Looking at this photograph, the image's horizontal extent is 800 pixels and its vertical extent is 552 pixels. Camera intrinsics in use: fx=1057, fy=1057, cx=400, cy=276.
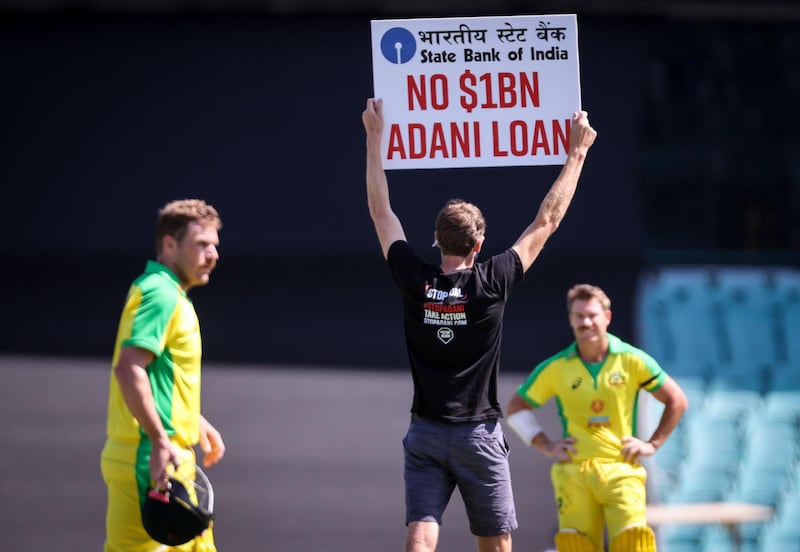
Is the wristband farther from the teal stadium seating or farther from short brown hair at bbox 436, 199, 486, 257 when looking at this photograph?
the teal stadium seating

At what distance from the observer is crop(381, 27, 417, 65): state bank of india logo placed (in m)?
3.71

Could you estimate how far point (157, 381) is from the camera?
319 centimetres

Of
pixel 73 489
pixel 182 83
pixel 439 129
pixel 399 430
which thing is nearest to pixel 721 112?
pixel 399 430

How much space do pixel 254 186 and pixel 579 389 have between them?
10.4 ft

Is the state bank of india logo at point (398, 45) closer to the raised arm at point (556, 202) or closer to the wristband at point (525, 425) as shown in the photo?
the raised arm at point (556, 202)

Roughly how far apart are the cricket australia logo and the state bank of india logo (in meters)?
1.00

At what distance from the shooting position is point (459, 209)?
11.2 ft

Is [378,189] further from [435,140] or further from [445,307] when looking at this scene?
[445,307]

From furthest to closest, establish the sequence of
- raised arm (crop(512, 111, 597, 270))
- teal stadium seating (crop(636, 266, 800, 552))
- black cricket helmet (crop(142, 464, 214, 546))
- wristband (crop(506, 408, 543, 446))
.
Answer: teal stadium seating (crop(636, 266, 800, 552))
wristband (crop(506, 408, 543, 446))
raised arm (crop(512, 111, 597, 270))
black cricket helmet (crop(142, 464, 214, 546))

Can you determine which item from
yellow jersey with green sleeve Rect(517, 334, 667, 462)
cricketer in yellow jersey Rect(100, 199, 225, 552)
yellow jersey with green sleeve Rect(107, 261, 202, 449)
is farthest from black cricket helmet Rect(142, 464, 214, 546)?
yellow jersey with green sleeve Rect(517, 334, 667, 462)

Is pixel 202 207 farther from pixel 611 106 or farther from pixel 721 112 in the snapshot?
pixel 721 112

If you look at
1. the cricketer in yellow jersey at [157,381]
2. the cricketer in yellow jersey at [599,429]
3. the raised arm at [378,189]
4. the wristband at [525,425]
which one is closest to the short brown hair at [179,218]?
the cricketer in yellow jersey at [157,381]

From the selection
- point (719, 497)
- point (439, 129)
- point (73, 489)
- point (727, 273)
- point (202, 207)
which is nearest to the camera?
point (202, 207)

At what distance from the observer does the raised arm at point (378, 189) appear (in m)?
3.50
